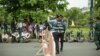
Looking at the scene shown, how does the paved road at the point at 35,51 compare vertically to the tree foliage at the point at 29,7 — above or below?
below

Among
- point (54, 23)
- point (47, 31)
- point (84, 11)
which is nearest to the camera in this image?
point (47, 31)

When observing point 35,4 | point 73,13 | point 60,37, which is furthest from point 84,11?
point 60,37

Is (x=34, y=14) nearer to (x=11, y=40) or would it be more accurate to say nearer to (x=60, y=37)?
(x=11, y=40)

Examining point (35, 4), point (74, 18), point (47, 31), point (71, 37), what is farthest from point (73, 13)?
point (47, 31)

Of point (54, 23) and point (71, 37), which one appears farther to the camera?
point (71, 37)

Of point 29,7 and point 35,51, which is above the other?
point 29,7

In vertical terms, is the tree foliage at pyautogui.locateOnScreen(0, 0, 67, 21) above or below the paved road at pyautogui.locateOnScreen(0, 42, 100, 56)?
above

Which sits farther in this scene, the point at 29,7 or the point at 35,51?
the point at 29,7

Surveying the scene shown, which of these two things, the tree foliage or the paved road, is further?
the tree foliage

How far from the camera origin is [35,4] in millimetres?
38969

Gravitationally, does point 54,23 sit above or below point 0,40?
above

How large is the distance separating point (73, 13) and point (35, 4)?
169 feet

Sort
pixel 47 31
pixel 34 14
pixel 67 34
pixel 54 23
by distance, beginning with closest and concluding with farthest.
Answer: pixel 47 31, pixel 54 23, pixel 67 34, pixel 34 14

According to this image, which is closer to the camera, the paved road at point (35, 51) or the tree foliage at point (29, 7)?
the paved road at point (35, 51)
